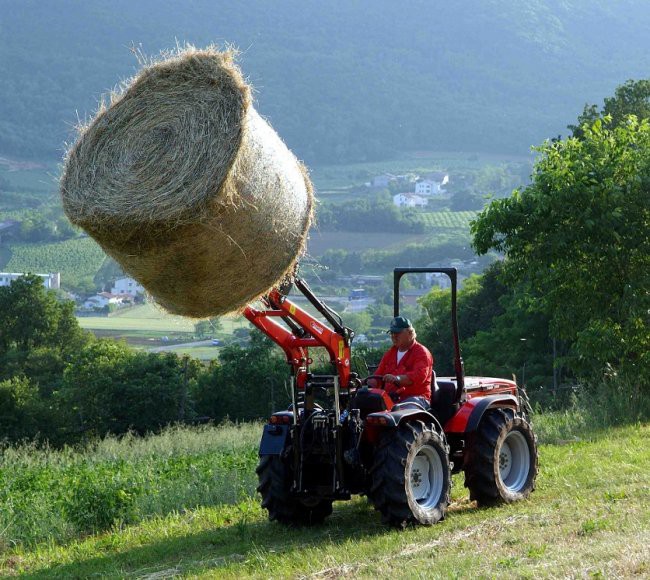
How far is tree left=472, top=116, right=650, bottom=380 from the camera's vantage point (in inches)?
675

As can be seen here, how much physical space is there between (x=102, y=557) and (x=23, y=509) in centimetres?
278

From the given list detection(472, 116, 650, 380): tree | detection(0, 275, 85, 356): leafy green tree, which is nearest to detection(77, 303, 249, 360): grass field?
detection(0, 275, 85, 356): leafy green tree

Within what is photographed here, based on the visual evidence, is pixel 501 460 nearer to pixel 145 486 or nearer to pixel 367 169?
pixel 145 486

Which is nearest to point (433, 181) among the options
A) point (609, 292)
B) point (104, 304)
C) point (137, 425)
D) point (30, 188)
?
point (30, 188)

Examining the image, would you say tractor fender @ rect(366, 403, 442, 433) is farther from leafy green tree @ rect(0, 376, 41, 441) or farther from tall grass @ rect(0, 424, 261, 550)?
leafy green tree @ rect(0, 376, 41, 441)

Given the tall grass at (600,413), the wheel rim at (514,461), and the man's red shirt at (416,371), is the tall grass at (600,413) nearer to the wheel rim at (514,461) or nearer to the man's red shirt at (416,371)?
the wheel rim at (514,461)

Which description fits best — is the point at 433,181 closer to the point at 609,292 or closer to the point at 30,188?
the point at 30,188

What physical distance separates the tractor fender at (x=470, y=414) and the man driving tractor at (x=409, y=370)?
0.40 metres

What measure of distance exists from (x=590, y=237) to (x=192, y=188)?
35.0 feet

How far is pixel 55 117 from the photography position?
19988 cm

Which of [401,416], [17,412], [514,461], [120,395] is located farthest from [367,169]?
[401,416]

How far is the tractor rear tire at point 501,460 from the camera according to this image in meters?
10.1

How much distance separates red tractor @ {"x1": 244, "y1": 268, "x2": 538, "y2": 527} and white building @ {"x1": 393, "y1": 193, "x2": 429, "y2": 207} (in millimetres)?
143709

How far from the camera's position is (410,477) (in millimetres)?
9281
